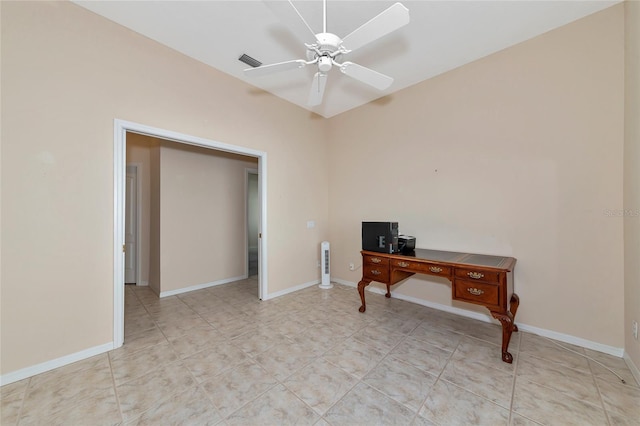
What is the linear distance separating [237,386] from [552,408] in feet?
6.78

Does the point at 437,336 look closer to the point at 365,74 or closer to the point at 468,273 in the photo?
the point at 468,273

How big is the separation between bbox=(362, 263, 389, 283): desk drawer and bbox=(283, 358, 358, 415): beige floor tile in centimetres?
115

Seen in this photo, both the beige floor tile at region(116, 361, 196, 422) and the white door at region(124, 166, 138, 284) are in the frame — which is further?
the white door at region(124, 166, 138, 284)

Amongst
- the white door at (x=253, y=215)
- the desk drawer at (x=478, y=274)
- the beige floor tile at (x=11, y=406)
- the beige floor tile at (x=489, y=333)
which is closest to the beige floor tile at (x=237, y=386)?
the beige floor tile at (x=11, y=406)

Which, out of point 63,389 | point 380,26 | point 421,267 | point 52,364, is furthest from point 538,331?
point 52,364

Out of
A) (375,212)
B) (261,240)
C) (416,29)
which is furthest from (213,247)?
(416,29)

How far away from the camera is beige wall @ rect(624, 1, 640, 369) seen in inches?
68.4

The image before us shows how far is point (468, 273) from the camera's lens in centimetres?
217

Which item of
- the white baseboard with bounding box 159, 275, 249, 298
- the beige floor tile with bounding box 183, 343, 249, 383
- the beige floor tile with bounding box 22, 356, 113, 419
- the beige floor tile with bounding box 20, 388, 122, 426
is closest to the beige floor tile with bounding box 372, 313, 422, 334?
the beige floor tile with bounding box 183, 343, 249, 383

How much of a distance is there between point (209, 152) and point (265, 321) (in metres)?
2.97

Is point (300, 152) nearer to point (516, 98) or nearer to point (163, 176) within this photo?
point (163, 176)

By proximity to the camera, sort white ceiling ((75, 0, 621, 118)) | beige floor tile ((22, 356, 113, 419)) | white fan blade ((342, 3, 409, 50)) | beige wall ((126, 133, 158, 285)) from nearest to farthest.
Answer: white fan blade ((342, 3, 409, 50)) < beige floor tile ((22, 356, 113, 419)) < white ceiling ((75, 0, 621, 118)) < beige wall ((126, 133, 158, 285))

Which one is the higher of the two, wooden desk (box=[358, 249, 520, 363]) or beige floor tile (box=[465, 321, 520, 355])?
Answer: wooden desk (box=[358, 249, 520, 363])

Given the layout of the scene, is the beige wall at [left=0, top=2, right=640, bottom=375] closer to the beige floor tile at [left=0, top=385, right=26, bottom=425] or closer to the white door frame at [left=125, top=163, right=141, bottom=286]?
the beige floor tile at [left=0, top=385, right=26, bottom=425]
